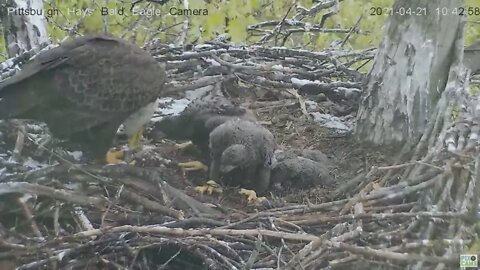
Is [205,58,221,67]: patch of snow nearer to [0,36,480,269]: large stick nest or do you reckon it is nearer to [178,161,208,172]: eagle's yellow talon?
[178,161,208,172]: eagle's yellow talon

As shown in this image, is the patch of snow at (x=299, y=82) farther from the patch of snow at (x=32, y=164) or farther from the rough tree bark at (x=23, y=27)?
the patch of snow at (x=32, y=164)

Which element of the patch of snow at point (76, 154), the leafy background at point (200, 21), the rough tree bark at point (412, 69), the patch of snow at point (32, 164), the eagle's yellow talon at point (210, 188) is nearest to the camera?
the patch of snow at point (32, 164)

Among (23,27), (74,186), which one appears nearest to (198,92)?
(23,27)

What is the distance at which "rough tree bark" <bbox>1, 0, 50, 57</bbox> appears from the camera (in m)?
4.82

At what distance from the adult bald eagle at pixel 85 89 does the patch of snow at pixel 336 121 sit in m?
1.23

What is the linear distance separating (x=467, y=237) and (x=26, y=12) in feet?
10.4

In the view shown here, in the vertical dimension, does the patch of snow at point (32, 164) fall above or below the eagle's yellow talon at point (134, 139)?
above

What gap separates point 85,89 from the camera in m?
4.00

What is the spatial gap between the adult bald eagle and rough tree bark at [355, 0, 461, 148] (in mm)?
1356

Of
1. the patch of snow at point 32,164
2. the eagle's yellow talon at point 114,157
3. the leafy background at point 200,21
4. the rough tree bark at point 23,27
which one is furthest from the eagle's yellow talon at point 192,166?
the leafy background at point 200,21

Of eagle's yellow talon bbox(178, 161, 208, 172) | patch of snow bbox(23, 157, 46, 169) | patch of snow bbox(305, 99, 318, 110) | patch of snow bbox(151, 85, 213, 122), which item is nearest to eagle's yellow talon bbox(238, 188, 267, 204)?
eagle's yellow talon bbox(178, 161, 208, 172)

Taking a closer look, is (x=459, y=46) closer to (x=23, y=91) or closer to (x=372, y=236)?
Result: (x=372, y=236)

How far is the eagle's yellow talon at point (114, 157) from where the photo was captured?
14.1 ft

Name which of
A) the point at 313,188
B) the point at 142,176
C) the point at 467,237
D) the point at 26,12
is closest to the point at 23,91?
the point at 142,176
